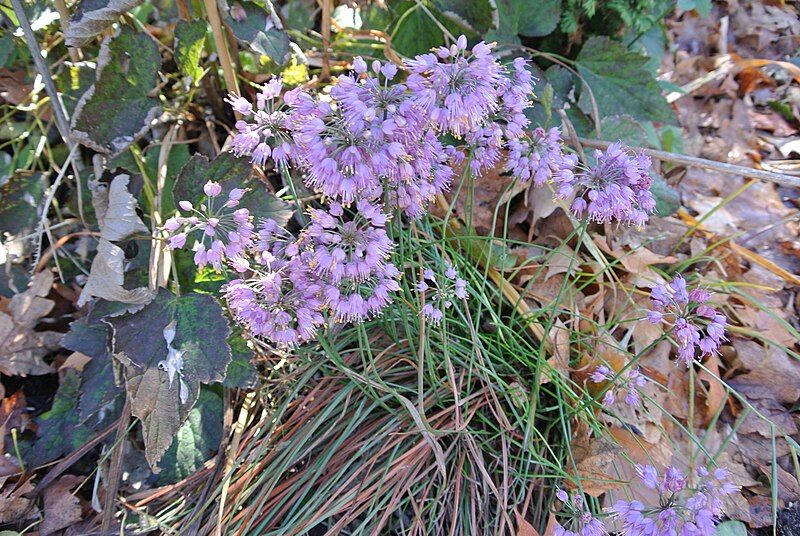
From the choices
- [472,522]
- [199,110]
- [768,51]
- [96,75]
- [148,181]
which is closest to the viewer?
[472,522]

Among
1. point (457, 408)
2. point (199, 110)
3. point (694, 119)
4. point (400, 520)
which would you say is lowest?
point (400, 520)

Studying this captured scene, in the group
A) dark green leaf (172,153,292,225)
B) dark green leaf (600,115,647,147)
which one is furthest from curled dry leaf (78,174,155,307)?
dark green leaf (600,115,647,147)

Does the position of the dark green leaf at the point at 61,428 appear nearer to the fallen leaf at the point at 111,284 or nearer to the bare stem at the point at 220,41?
the fallen leaf at the point at 111,284

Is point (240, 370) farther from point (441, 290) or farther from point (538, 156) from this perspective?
point (538, 156)

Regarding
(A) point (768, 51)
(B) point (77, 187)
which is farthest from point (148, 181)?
(A) point (768, 51)

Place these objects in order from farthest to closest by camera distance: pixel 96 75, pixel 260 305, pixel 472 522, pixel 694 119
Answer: pixel 694 119 → pixel 96 75 → pixel 472 522 → pixel 260 305

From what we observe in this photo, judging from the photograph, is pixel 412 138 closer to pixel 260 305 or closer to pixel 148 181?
pixel 260 305

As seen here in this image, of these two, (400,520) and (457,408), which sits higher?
(457,408)
